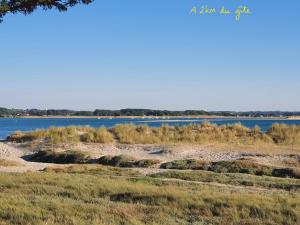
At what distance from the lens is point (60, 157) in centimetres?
3052

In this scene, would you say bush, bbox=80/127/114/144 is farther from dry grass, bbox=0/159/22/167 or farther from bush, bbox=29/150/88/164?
dry grass, bbox=0/159/22/167

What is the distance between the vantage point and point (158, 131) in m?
44.2

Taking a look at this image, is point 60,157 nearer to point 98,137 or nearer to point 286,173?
point 98,137

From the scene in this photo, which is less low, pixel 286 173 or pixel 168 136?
pixel 168 136

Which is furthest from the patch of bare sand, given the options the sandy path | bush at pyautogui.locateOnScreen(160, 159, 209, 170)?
bush at pyautogui.locateOnScreen(160, 159, 209, 170)

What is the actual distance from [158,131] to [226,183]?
2567 cm

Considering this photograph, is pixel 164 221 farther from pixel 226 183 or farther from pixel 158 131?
pixel 158 131

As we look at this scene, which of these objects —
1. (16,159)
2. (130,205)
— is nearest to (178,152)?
(16,159)

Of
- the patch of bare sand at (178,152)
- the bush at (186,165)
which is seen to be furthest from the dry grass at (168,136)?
the bush at (186,165)

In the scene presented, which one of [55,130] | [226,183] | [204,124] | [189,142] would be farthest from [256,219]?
[204,124]

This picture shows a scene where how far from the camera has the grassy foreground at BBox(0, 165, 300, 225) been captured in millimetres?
10656

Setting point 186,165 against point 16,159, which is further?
point 16,159

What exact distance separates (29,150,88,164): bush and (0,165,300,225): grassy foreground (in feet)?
Result: 43.0

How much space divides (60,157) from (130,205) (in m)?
18.8
